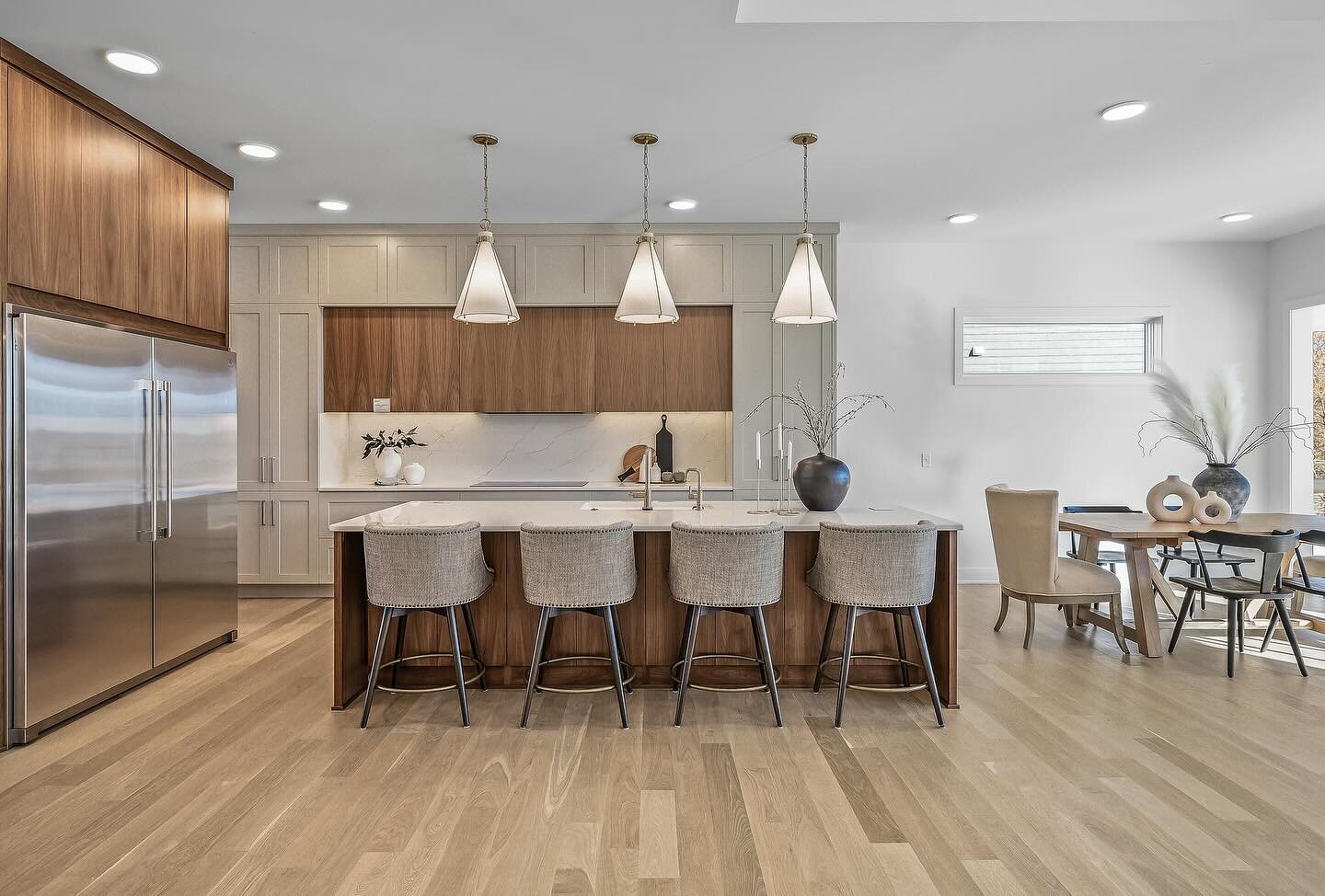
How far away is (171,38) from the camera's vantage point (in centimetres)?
279

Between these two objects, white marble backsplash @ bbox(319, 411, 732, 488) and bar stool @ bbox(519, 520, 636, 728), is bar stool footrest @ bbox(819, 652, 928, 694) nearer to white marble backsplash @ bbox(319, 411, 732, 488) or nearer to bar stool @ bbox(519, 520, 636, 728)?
bar stool @ bbox(519, 520, 636, 728)

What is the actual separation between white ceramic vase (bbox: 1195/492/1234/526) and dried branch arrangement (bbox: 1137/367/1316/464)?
92cm

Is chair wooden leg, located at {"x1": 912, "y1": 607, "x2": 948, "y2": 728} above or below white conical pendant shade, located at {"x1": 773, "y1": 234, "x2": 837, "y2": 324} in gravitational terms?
below

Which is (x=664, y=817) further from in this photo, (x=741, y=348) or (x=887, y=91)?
(x=741, y=348)

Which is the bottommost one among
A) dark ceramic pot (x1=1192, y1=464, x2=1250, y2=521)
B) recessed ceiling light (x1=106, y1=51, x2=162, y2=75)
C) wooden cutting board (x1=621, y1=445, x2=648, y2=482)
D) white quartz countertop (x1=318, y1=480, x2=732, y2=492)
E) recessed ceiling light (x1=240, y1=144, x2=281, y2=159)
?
white quartz countertop (x1=318, y1=480, x2=732, y2=492)

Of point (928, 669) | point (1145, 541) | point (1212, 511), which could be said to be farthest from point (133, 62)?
point (1212, 511)

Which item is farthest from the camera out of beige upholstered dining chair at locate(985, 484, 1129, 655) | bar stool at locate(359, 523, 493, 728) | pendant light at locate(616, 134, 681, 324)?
beige upholstered dining chair at locate(985, 484, 1129, 655)

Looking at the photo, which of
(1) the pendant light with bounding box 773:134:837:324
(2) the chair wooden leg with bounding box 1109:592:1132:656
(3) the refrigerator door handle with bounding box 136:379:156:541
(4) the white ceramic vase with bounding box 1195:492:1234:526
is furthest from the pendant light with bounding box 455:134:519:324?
(4) the white ceramic vase with bounding box 1195:492:1234:526

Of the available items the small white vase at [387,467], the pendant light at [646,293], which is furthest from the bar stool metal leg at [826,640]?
the small white vase at [387,467]

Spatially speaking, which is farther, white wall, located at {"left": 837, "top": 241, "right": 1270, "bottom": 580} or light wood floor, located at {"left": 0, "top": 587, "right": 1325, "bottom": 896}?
white wall, located at {"left": 837, "top": 241, "right": 1270, "bottom": 580}

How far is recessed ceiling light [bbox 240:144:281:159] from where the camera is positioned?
3.83 metres

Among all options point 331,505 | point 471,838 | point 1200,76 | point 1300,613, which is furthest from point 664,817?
point 1300,613

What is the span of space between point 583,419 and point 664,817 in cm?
383

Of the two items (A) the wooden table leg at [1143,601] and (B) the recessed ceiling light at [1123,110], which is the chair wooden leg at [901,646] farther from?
(B) the recessed ceiling light at [1123,110]
